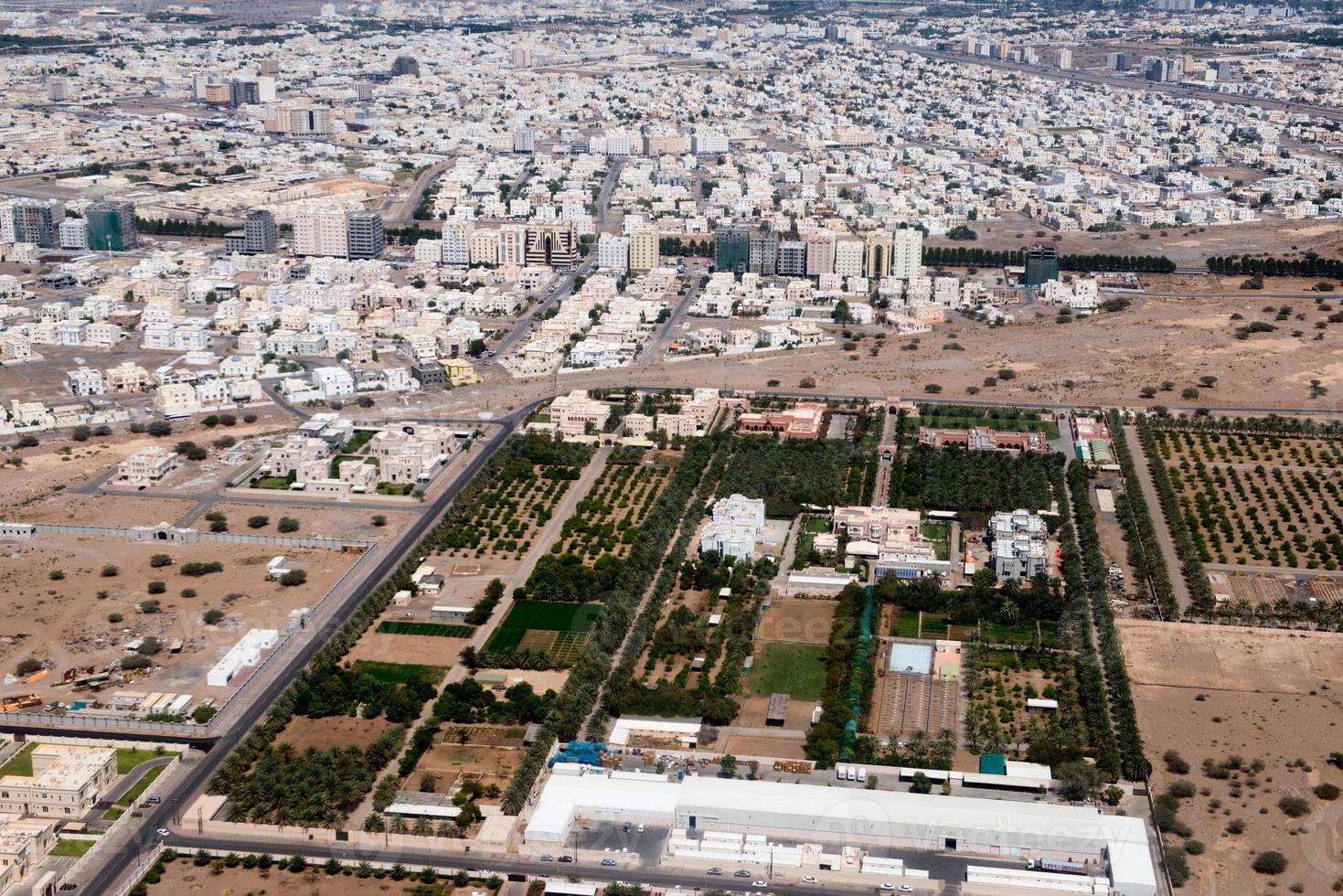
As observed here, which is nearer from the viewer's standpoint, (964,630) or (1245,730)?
(1245,730)

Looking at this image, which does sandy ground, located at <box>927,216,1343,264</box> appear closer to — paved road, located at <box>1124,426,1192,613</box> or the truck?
paved road, located at <box>1124,426,1192,613</box>

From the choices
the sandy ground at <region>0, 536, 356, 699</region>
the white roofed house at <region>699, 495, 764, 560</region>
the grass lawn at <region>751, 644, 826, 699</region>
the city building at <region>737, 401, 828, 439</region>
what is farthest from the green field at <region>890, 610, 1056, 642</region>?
the sandy ground at <region>0, 536, 356, 699</region>

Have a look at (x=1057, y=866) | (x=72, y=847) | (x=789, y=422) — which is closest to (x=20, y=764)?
(x=72, y=847)

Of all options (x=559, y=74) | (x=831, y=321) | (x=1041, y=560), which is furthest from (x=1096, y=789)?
(x=559, y=74)

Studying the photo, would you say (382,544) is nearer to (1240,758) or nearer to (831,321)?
(1240,758)

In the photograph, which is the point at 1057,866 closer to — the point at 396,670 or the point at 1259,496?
the point at 396,670

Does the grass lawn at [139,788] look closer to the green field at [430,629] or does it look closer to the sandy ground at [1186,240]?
the green field at [430,629]

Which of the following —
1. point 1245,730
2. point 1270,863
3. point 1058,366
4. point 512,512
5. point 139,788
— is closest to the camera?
point 1270,863
